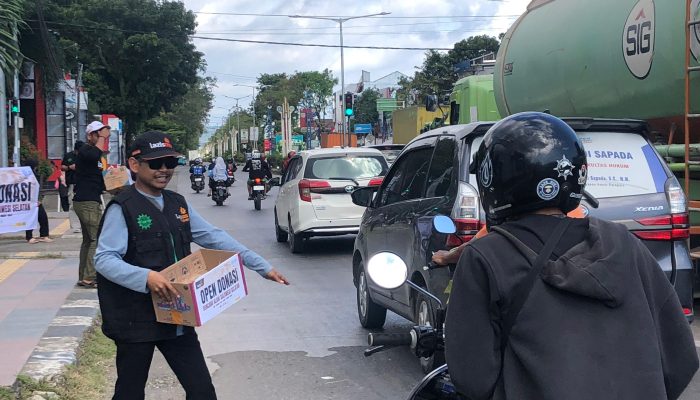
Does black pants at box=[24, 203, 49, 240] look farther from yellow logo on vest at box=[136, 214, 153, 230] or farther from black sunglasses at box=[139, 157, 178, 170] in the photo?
yellow logo on vest at box=[136, 214, 153, 230]

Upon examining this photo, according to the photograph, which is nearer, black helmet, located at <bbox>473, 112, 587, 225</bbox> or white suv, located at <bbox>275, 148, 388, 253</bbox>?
black helmet, located at <bbox>473, 112, 587, 225</bbox>

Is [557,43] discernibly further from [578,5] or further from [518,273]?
[518,273]

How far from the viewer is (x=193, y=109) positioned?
9356cm

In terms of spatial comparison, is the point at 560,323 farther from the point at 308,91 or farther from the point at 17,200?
the point at 308,91

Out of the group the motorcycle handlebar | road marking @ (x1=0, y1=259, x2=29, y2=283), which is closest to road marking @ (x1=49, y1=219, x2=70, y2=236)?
road marking @ (x1=0, y1=259, x2=29, y2=283)

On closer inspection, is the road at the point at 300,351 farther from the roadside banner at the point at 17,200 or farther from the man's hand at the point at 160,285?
the roadside banner at the point at 17,200

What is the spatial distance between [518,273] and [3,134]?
14248 mm

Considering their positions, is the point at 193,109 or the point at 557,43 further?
the point at 193,109

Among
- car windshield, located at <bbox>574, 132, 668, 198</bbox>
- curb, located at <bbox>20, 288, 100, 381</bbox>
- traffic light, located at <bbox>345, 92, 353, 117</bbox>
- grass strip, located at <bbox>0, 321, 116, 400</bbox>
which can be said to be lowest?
grass strip, located at <bbox>0, 321, 116, 400</bbox>

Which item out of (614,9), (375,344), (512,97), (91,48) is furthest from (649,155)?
(91,48)

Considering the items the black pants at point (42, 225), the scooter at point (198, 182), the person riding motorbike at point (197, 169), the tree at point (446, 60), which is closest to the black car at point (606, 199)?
the black pants at point (42, 225)

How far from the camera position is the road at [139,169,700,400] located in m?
5.43

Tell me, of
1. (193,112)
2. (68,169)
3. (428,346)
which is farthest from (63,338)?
(193,112)

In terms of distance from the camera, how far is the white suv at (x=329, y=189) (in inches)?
475
